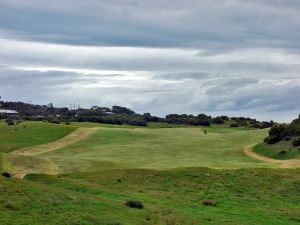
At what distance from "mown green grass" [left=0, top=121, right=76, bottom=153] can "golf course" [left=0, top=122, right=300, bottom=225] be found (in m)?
0.95

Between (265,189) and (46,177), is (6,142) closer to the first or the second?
(46,177)

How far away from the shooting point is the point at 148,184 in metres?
55.1

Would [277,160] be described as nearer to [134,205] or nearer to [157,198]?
[157,198]

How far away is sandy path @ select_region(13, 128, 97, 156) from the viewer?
9556 cm

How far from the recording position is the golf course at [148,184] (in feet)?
111

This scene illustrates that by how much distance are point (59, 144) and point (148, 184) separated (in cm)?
5333

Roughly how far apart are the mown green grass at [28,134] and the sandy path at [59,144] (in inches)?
78.0

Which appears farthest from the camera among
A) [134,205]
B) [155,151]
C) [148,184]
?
[155,151]

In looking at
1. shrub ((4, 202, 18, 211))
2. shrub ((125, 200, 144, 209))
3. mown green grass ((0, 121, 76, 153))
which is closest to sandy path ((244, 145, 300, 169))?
shrub ((125, 200, 144, 209))

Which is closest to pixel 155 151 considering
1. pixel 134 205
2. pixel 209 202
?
pixel 209 202

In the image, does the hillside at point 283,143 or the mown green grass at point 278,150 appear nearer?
the mown green grass at point 278,150

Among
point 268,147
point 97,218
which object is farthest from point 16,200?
point 268,147

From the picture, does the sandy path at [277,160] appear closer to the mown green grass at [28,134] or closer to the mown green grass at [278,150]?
the mown green grass at [278,150]

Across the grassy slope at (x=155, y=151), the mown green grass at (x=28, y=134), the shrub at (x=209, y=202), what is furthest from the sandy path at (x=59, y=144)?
the shrub at (x=209, y=202)
